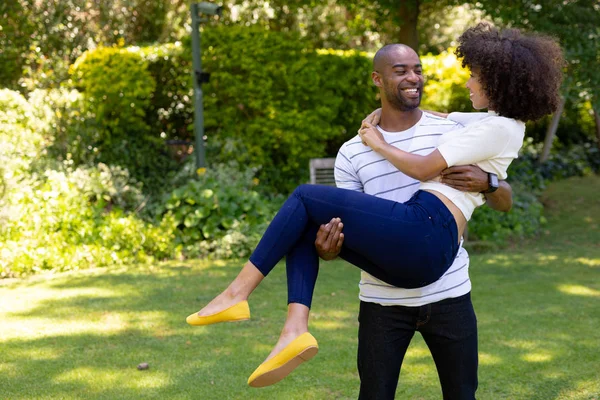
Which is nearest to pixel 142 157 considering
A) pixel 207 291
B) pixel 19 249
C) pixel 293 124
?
pixel 293 124

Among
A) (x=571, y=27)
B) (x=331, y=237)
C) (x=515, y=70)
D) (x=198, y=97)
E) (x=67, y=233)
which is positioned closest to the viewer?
(x=331, y=237)

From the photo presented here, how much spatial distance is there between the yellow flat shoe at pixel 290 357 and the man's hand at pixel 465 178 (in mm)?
769

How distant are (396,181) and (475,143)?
13.5 inches

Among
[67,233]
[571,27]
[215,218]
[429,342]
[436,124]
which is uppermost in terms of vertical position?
[571,27]

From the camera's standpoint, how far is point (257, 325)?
5.91 meters

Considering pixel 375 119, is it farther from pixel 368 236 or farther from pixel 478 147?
pixel 368 236

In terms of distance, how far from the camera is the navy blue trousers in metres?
2.80

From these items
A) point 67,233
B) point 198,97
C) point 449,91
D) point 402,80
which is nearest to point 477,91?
point 402,80

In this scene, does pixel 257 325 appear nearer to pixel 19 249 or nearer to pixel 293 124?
pixel 19 249

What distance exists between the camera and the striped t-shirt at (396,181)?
2.99m

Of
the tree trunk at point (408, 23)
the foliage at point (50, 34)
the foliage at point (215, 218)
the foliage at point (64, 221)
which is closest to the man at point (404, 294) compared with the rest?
the foliage at point (215, 218)

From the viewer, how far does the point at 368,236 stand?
2801 millimetres

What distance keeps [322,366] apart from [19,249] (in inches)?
161

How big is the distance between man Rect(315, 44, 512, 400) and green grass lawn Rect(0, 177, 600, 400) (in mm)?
1485
